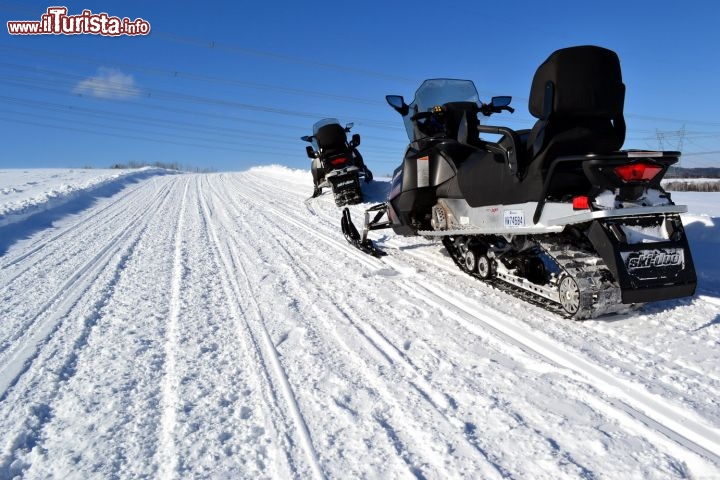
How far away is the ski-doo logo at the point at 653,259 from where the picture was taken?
274 cm

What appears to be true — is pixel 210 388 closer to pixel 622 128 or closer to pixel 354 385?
pixel 354 385

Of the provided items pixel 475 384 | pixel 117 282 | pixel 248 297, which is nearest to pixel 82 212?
pixel 117 282

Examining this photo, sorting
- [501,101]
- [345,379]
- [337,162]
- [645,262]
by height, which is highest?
[501,101]

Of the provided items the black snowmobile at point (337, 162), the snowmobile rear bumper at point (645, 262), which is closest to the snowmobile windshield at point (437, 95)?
the snowmobile rear bumper at point (645, 262)

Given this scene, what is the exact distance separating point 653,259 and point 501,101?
2.72 meters

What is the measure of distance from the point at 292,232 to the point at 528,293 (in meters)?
4.04

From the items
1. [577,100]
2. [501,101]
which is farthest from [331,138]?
[577,100]

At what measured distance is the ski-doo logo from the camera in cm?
274

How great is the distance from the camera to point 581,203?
284 cm

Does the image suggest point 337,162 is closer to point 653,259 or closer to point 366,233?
point 366,233

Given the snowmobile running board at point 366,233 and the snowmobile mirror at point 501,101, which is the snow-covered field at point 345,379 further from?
the snowmobile mirror at point 501,101

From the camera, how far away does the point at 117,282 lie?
4.27 m

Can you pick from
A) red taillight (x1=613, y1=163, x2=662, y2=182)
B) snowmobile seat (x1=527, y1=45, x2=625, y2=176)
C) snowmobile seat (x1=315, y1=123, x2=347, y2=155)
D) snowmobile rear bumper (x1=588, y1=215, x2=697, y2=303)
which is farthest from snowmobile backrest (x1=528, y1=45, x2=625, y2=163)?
snowmobile seat (x1=315, y1=123, x2=347, y2=155)

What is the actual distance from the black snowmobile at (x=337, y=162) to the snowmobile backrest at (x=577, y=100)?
686cm
